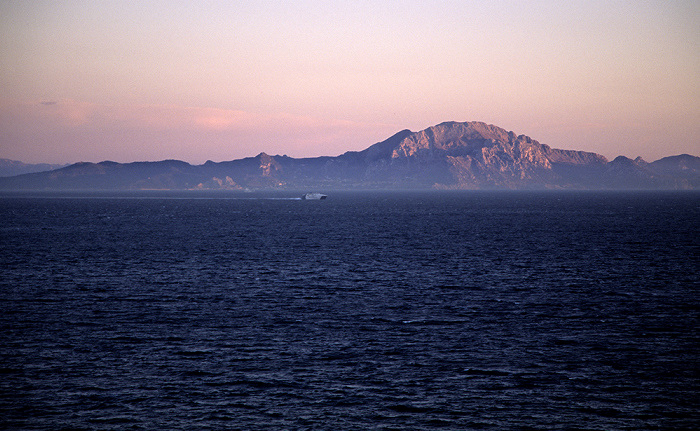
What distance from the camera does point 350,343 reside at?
131 feet

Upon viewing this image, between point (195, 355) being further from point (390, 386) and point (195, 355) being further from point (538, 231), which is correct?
point (538, 231)

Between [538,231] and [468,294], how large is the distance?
86.8 m

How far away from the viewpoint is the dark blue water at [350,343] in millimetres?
28266

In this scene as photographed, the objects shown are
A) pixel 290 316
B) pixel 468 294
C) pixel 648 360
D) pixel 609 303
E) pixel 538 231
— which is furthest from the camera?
pixel 538 231

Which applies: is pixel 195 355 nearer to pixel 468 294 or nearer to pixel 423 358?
pixel 423 358

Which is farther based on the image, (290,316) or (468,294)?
(468,294)

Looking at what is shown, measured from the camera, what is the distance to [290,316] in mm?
48188

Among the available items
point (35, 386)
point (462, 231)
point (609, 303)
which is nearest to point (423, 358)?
point (35, 386)

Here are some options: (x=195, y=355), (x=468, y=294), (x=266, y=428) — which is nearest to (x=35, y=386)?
(x=195, y=355)

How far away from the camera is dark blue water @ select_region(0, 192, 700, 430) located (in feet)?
92.7

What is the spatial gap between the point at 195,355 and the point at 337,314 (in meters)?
14.7

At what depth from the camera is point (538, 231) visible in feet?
454

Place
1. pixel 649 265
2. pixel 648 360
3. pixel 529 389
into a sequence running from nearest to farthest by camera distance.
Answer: pixel 529 389
pixel 648 360
pixel 649 265

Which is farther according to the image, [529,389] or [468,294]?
[468,294]
